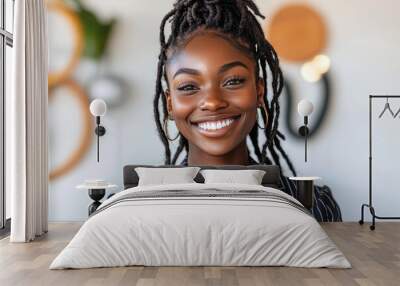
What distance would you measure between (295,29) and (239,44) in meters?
0.78

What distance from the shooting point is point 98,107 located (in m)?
6.99

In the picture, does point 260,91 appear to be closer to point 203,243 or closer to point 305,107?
point 305,107

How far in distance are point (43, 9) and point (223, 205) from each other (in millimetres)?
3542

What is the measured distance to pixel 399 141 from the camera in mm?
7160

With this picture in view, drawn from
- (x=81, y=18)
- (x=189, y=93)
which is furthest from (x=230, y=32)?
(x=81, y=18)

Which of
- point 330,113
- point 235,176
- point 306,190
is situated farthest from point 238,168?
point 330,113

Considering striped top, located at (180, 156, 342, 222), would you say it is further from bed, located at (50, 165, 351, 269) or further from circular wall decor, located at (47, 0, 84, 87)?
bed, located at (50, 165, 351, 269)

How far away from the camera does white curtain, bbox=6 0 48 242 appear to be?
5.92 metres

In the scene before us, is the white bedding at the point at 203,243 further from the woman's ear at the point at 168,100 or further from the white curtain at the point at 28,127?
the woman's ear at the point at 168,100

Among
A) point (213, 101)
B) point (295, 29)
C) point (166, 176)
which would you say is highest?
point (295, 29)

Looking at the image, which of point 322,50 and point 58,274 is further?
point 322,50

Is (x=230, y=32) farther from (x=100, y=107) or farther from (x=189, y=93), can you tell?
(x=100, y=107)

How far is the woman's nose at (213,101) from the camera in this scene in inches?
271

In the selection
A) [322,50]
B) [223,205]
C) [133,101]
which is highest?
[322,50]
